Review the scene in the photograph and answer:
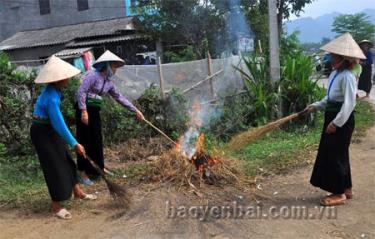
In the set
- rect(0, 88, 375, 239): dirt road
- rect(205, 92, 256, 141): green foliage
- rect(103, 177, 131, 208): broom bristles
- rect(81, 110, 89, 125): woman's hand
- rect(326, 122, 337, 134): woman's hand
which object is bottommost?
rect(0, 88, 375, 239): dirt road

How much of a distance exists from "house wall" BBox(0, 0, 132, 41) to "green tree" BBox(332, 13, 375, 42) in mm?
15452

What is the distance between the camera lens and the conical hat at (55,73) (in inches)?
179

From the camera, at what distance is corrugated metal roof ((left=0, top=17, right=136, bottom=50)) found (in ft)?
77.4

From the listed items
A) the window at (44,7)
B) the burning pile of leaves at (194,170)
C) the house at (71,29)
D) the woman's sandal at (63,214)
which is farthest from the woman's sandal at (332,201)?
the window at (44,7)

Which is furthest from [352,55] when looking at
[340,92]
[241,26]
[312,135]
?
[241,26]

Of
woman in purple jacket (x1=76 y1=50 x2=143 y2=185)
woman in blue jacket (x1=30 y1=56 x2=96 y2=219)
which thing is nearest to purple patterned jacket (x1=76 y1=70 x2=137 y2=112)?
woman in purple jacket (x1=76 y1=50 x2=143 y2=185)

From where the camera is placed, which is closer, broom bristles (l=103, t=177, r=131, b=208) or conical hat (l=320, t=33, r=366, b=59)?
conical hat (l=320, t=33, r=366, b=59)

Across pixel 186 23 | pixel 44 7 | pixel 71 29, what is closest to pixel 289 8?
pixel 186 23

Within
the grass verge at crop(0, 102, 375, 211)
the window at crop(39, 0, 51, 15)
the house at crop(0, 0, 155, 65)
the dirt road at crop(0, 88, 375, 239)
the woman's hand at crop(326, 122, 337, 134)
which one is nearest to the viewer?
the dirt road at crop(0, 88, 375, 239)

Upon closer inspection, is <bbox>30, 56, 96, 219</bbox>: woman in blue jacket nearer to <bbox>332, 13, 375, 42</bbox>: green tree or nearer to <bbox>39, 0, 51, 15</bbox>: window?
<bbox>39, 0, 51, 15</bbox>: window

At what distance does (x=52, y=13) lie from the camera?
103 feet

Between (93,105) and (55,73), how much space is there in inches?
51.7

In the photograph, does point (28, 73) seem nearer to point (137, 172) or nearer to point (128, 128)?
point (128, 128)

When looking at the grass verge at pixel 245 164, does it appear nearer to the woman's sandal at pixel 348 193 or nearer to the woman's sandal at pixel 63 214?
the woman's sandal at pixel 63 214
